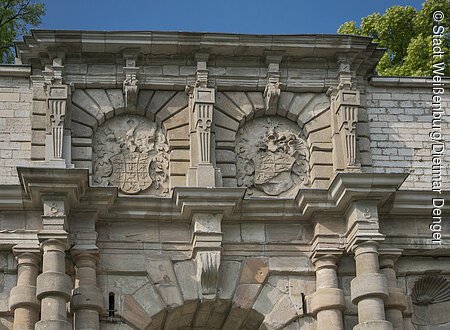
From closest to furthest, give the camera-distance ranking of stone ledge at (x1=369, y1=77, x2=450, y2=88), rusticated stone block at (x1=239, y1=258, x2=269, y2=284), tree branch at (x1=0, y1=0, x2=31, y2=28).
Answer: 1. rusticated stone block at (x1=239, y1=258, x2=269, y2=284)
2. stone ledge at (x1=369, y1=77, x2=450, y2=88)
3. tree branch at (x1=0, y1=0, x2=31, y2=28)

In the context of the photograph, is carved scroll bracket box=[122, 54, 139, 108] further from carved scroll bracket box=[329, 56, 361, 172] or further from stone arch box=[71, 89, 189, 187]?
carved scroll bracket box=[329, 56, 361, 172]

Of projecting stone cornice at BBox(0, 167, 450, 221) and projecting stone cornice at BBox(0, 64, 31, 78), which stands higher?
projecting stone cornice at BBox(0, 64, 31, 78)

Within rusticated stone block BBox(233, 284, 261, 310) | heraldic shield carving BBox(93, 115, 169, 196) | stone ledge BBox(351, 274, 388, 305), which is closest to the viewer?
stone ledge BBox(351, 274, 388, 305)

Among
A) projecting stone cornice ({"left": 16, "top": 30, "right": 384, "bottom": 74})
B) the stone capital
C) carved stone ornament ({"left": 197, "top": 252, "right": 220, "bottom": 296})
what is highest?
projecting stone cornice ({"left": 16, "top": 30, "right": 384, "bottom": 74})

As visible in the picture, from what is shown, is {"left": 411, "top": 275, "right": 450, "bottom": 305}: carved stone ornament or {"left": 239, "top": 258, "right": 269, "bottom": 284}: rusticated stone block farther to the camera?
{"left": 411, "top": 275, "right": 450, "bottom": 305}: carved stone ornament

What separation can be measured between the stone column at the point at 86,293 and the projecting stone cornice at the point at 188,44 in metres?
3.15

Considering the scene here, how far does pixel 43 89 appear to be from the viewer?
16328 mm

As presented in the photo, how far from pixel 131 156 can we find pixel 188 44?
1.89m

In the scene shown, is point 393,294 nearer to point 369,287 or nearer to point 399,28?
point 369,287

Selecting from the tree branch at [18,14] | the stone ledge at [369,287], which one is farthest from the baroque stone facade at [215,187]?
the tree branch at [18,14]

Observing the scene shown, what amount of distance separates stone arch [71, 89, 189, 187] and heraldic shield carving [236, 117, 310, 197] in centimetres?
87

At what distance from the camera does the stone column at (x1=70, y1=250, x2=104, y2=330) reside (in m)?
14.9

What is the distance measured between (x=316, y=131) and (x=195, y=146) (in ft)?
6.19

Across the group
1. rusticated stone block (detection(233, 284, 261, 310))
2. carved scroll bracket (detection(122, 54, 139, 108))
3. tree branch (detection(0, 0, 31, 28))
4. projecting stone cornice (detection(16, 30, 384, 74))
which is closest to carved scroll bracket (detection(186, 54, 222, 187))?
projecting stone cornice (detection(16, 30, 384, 74))
